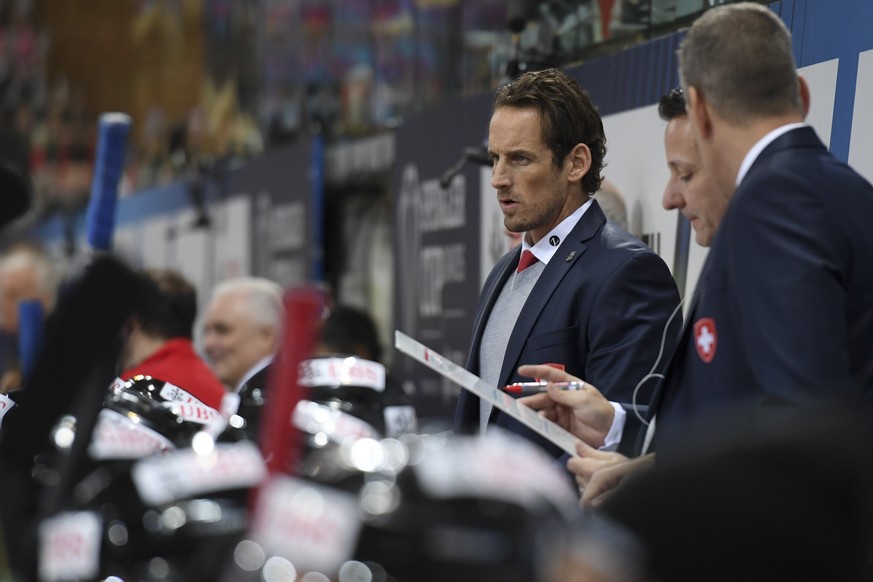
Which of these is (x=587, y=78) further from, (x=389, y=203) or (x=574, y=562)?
(x=574, y=562)

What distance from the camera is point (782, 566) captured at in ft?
2.96

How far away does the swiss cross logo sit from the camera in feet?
6.03

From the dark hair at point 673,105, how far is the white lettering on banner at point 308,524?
223cm

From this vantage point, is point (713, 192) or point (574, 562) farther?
point (713, 192)

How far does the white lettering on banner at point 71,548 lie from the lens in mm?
1079

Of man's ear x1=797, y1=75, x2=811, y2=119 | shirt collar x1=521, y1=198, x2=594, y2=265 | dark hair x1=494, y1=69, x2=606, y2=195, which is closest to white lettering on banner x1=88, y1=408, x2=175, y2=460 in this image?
man's ear x1=797, y1=75, x2=811, y2=119

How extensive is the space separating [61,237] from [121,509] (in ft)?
29.2

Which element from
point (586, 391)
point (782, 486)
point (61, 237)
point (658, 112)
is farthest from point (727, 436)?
point (61, 237)

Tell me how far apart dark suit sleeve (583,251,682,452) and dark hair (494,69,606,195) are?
33 centimetres

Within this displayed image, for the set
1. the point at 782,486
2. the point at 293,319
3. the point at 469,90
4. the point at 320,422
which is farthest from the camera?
the point at 469,90

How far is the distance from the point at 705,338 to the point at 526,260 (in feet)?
3.40

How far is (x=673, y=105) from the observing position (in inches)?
119

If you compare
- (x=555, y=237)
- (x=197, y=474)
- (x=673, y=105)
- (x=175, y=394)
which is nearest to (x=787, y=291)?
(x=175, y=394)

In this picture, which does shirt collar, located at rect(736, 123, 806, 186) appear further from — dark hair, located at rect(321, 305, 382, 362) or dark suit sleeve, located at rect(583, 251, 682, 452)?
dark hair, located at rect(321, 305, 382, 362)
